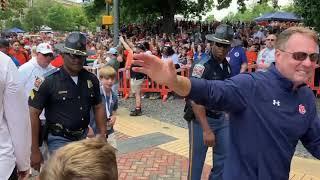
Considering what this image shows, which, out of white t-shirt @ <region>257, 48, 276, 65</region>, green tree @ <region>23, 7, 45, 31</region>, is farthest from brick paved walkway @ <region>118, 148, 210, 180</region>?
green tree @ <region>23, 7, 45, 31</region>

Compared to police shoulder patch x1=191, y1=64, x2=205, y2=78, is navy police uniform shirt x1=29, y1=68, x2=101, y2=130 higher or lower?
lower

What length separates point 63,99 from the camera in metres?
4.11

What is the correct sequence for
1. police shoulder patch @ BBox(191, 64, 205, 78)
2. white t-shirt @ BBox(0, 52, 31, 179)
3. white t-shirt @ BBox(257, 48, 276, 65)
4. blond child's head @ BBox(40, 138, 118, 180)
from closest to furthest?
blond child's head @ BBox(40, 138, 118, 180) → white t-shirt @ BBox(0, 52, 31, 179) → police shoulder patch @ BBox(191, 64, 205, 78) → white t-shirt @ BBox(257, 48, 276, 65)

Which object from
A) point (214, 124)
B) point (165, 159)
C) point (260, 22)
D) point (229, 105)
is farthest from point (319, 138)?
point (260, 22)

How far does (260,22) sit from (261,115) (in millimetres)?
35330

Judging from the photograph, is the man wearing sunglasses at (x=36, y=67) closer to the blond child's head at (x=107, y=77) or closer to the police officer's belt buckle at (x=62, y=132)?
the blond child's head at (x=107, y=77)

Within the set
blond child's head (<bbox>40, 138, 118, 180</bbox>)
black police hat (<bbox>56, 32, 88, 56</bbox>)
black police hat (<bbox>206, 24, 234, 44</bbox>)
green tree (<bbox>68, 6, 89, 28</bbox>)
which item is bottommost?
green tree (<bbox>68, 6, 89, 28</bbox>)

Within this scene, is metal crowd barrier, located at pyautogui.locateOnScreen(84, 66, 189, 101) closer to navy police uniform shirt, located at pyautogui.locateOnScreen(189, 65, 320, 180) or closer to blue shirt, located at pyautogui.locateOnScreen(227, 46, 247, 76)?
blue shirt, located at pyautogui.locateOnScreen(227, 46, 247, 76)

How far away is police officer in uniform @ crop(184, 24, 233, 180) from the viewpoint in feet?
14.5

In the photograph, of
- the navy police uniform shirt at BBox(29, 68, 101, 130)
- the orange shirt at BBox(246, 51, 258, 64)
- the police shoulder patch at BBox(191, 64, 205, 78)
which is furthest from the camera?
the orange shirt at BBox(246, 51, 258, 64)

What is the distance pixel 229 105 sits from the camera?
2.59 m

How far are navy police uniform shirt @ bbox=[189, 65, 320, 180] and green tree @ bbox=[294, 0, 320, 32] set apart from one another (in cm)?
855

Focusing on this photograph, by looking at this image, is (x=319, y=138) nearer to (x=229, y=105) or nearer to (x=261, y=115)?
(x=261, y=115)

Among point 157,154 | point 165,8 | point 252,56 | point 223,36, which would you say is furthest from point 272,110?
point 165,8
